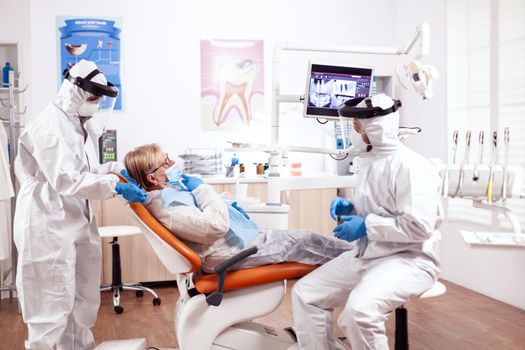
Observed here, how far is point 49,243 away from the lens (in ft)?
8.32

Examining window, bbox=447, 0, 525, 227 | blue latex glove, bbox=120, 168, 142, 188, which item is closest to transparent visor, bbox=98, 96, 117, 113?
blue latex glove, bbox=120, 168, 142, 188

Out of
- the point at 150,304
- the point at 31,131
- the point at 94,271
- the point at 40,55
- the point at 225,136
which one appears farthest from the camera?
the point at 225,136

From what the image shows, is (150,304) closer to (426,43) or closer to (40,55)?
(40,55)

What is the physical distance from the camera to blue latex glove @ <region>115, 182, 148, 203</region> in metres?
2.26

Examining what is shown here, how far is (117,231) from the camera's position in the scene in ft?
12.3

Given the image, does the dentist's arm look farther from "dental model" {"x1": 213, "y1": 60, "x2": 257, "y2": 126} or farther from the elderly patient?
"dental model" {"x1": 213, "y1": 60, "x2": 257, "y2": 126}

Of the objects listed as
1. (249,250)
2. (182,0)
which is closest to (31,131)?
(249,250)

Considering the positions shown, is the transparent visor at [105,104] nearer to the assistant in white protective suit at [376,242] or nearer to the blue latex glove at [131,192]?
the blue latex glove at [131,192]

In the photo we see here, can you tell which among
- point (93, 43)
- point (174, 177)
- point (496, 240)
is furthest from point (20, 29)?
point (496, 240)

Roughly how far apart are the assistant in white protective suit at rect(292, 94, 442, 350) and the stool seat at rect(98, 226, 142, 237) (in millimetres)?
1707

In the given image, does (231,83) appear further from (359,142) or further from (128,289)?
(359,142)

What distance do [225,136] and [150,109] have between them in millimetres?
631

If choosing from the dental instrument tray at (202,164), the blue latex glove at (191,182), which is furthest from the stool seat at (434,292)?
the dental instrument tray at (202,164)

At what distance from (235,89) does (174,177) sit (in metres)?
2.38
